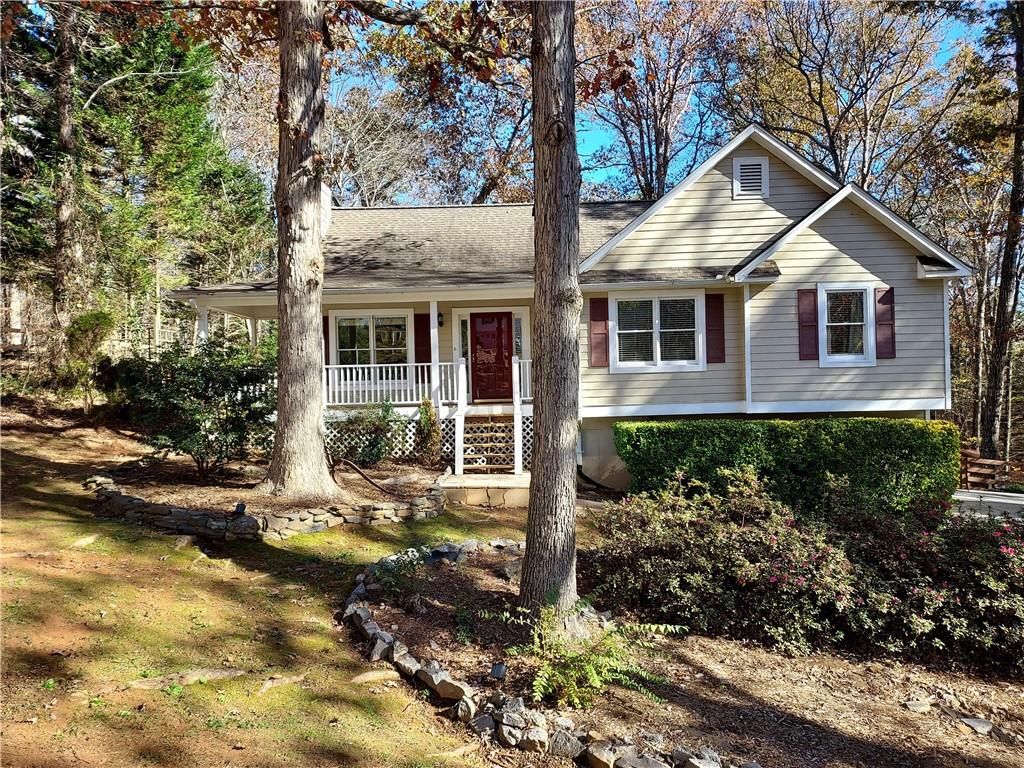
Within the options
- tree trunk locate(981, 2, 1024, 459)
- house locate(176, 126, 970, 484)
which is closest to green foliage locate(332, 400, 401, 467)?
house locate(176, 126, 970, 484)

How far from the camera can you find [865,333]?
11289 mm

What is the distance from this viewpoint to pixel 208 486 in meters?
8.06

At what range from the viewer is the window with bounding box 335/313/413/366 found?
543 inches

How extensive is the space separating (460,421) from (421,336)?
3.39m

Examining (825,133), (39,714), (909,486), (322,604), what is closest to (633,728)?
(322,604)

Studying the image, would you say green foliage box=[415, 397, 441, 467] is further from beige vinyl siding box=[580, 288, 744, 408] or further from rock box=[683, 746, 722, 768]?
rock box=[683, 746, 722, 768]

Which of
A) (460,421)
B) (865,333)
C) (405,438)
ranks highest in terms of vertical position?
(865,333)

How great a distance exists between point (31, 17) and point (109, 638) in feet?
57.3

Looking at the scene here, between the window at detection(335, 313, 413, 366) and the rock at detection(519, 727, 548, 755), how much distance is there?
10.9 m

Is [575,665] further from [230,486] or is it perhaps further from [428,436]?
[428,436]

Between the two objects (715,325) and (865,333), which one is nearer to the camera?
(865,333)

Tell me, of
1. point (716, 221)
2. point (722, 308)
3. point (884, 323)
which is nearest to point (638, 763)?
point (722, 308)

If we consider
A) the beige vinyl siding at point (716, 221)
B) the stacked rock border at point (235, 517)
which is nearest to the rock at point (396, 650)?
the stacked rock border at point (235, 517)

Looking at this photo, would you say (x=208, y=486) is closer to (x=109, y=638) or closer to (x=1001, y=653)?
(x=109, y=638)
